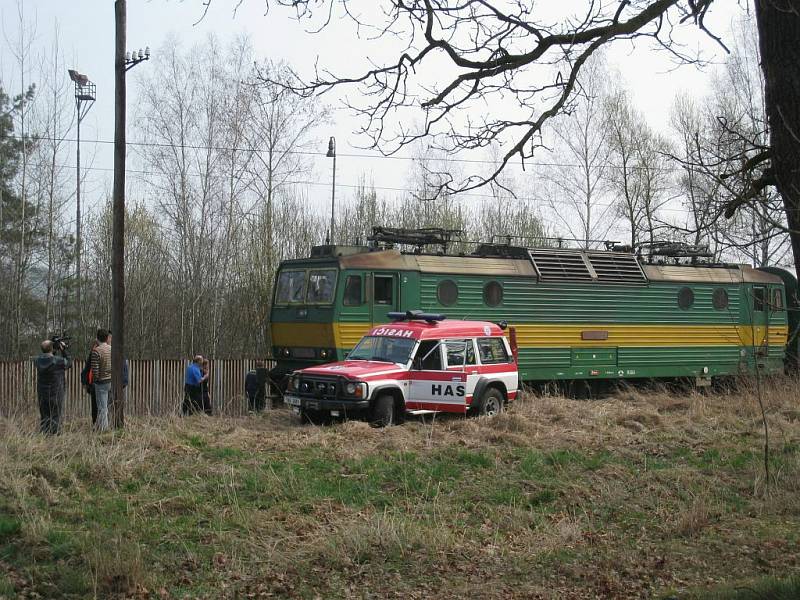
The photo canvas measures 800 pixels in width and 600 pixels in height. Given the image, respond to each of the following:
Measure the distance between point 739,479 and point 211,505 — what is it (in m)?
6.07

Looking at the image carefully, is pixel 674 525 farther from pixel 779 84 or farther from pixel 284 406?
pixel 284 406

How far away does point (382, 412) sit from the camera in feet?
46.4

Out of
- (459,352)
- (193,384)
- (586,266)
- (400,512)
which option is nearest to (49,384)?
(193,384)

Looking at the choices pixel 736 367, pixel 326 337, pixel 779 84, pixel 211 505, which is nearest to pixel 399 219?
pixel 736 367

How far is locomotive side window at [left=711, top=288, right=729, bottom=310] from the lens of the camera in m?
23.0

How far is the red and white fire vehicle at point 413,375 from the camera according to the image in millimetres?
14055

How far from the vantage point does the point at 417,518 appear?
8.52 m

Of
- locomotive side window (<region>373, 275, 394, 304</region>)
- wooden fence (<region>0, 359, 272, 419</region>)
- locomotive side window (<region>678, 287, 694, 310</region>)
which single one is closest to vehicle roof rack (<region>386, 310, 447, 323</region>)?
locomotive side window (<region>373, 275, 394, 304</region>)

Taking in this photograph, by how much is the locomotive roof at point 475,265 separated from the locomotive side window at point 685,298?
0.26m

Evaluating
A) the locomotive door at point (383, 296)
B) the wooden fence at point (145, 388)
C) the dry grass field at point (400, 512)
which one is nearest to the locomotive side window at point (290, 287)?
the locomotive door at point (383, 296)

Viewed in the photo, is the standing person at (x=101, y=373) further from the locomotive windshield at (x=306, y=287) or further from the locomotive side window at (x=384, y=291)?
the locomotive side window at (x=384, y=291)

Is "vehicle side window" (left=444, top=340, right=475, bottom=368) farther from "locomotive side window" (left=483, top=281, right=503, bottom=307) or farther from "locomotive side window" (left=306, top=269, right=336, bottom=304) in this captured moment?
"locomotive side window" (left=483, top=281, right=503, bottom=307)

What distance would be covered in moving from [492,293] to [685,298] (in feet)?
20.5

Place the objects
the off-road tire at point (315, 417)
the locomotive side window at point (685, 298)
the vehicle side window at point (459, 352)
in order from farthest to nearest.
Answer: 1. the locomotive side window at point (685, 298)
2. the vehicle side window at point (459, 352)
3. the off-road tire at point (315, 417)
